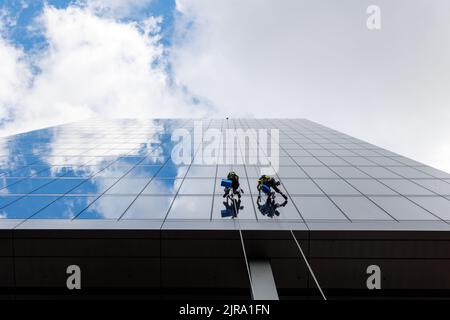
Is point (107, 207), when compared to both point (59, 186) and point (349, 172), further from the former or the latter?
point (349, 172)

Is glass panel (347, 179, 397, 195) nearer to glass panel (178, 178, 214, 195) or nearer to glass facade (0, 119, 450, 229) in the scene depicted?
glass facade (0, 119, 450, 229)

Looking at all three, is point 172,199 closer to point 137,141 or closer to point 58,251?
point 58,251

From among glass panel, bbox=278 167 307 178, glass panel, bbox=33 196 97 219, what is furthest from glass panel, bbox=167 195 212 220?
Result: glass panel, bbox=278 167 307 178

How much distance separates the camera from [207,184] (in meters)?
14.9

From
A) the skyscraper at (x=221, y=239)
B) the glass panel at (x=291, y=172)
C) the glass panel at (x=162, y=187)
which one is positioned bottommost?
the skyscraper at (x=221, y=239)

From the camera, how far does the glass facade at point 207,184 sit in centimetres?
1121

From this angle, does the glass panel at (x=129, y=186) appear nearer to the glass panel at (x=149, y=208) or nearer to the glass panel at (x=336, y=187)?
the glass panel at (x=149, y=208)

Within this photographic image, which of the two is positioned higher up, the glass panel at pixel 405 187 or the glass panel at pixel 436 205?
the glass panel at pixel 405 187

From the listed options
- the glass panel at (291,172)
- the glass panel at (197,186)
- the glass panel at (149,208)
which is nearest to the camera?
the glass panel at (149,208)

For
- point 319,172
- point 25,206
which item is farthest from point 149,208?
point 319,172

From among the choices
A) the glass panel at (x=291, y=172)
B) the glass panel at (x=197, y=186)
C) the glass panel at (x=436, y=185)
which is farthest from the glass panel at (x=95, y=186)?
the glass panel at (x=436, y=185)

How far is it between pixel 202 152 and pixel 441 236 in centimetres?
1445

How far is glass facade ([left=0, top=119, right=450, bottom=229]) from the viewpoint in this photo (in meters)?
11.2
